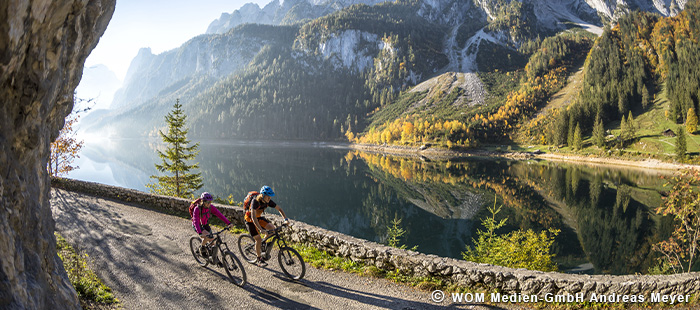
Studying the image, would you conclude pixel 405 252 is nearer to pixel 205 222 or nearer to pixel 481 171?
pixel 205 222

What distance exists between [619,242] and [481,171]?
5131cm

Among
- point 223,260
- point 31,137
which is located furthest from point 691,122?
point 31,137

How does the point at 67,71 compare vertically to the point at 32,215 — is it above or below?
above

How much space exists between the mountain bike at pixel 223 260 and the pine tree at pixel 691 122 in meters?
130

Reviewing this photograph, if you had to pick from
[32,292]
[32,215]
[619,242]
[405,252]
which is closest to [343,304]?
[405,252]

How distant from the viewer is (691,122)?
298ft

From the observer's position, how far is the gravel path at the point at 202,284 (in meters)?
8.24

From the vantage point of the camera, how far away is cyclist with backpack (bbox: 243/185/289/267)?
30.7ft

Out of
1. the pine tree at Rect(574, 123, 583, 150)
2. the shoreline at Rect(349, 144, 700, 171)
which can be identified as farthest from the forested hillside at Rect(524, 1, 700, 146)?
the shoreline at Rect(349, 144, 700, 171)

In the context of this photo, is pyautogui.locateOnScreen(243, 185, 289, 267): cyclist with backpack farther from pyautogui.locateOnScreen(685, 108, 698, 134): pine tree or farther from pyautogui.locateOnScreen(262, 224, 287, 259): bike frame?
pyautogui.locateOnScreen(685, 108, 698, 134): pine tree

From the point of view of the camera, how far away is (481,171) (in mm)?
79750

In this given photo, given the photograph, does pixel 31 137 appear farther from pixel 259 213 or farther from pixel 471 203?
pixel 471 203

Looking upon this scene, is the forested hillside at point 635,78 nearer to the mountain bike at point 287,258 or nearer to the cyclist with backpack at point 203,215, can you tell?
the mountain bike at point 287,258

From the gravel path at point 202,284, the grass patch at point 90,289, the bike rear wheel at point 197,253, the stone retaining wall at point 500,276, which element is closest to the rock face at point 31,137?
the grass patch at point 90,289
